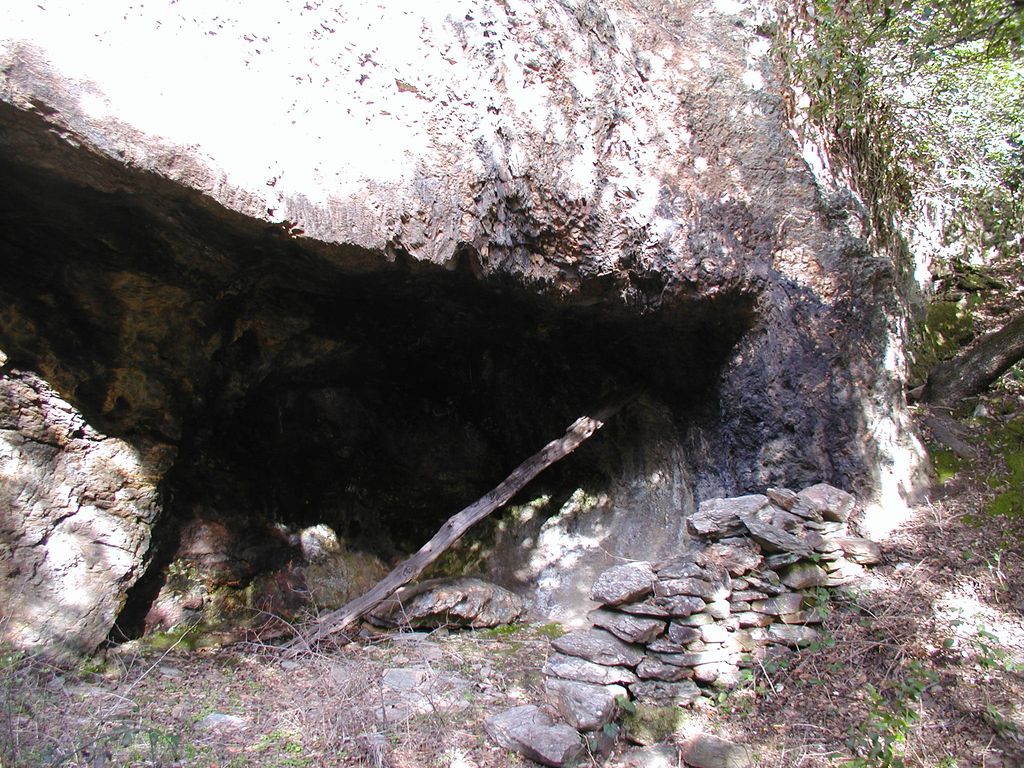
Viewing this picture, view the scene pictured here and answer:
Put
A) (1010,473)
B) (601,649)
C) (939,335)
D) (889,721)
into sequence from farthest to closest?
(939,335), (1010,473), (601,649), (889,721)

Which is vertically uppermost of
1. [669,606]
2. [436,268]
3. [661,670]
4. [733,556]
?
[436,268]

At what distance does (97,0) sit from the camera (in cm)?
295

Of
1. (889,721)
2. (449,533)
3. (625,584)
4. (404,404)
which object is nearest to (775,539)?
(625,584)

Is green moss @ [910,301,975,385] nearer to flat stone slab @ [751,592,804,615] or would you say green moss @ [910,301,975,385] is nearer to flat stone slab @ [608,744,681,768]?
flat stone slab @ [751,592,804,615]

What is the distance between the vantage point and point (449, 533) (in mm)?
4715

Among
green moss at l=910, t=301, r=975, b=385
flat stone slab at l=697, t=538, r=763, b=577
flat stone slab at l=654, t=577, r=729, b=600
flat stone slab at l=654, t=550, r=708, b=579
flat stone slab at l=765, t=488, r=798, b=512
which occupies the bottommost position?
flat stone slab at l=654, t=577, r=729, b=600

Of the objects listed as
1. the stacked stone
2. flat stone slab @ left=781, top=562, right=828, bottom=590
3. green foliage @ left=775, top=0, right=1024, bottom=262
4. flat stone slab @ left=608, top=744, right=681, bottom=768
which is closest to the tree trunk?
green foliage @ left=775, top=0, right=1024, bottom=262

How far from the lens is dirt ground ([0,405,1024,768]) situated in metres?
2.73

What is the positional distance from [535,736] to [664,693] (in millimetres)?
714

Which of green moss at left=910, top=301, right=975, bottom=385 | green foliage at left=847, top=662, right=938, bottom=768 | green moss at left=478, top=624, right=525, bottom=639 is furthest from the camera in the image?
green moss at left=910, top=301, right=975, bottom=385

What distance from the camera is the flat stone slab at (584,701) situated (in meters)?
3.03

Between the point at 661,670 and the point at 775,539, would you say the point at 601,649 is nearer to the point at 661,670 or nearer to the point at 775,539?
the point at 661,670

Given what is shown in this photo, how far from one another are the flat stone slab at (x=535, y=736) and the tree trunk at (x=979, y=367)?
3.78 metres

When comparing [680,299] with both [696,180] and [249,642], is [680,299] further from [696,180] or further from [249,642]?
[249,642]
